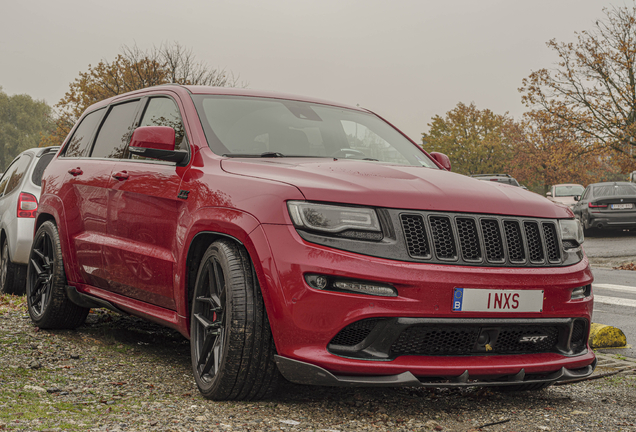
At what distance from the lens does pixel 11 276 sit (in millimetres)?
7922

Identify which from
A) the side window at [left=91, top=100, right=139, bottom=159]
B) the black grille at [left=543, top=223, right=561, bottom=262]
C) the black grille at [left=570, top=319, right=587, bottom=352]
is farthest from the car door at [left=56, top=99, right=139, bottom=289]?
the black grille at [left=570, top=319, right=587, bottom=352]

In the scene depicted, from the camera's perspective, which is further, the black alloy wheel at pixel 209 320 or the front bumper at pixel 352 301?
the black alloy wheel at pixel 209 320

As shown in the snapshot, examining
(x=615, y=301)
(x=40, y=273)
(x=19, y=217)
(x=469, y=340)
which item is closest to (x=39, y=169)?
(x=19, y=217)

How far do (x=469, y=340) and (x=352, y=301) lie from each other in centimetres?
66

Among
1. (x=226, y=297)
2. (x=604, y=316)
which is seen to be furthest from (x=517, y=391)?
(x=604, y=316)

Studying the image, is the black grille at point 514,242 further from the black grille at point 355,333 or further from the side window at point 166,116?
the side window at point 166,116

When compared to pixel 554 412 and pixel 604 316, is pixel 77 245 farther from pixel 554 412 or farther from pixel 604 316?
pixel 604 316

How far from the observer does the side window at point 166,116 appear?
4.44 m

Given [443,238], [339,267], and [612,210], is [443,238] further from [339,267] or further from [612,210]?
[612,210]

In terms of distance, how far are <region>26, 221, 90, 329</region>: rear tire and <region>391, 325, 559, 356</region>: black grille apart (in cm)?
337

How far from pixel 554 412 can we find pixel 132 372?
8.25ft

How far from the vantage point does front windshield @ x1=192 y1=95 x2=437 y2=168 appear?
433cm

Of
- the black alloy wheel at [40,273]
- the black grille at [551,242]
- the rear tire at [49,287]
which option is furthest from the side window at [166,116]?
the black grille at [551,242]

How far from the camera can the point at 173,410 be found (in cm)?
345
